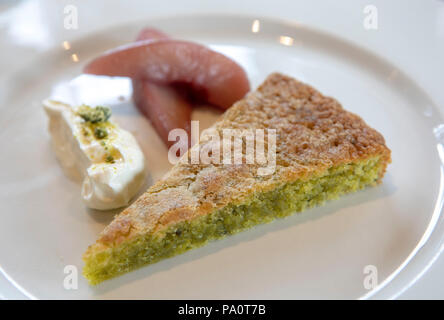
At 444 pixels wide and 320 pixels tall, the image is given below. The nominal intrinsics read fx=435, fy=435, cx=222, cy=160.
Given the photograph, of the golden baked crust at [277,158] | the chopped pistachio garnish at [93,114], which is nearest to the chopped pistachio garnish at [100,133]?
the chopped pistachio garnish at [93,114]

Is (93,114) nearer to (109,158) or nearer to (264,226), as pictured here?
(109,158)

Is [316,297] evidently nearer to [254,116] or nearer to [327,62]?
[254,116]

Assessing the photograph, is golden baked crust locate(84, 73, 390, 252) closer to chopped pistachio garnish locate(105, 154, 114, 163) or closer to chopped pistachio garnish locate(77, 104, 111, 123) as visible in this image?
chopped pistachio garnish locate(105, 154, 114, 163)

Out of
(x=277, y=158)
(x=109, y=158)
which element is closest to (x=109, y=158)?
(x=109, y=158)

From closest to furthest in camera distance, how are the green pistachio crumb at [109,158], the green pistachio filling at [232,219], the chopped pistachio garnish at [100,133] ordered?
1. the green pistachio filling at [232,219]
2. the green pistachio crumb at [109,158]
3. the chopped pistachio garnish at [100,133]

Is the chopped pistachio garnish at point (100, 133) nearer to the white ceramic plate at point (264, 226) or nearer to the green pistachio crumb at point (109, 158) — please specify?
the green pistachio crumb at point (109, 158)

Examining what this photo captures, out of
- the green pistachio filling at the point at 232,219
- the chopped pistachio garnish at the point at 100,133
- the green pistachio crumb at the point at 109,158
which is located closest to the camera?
the green pistachio filling at the point at 232,219
